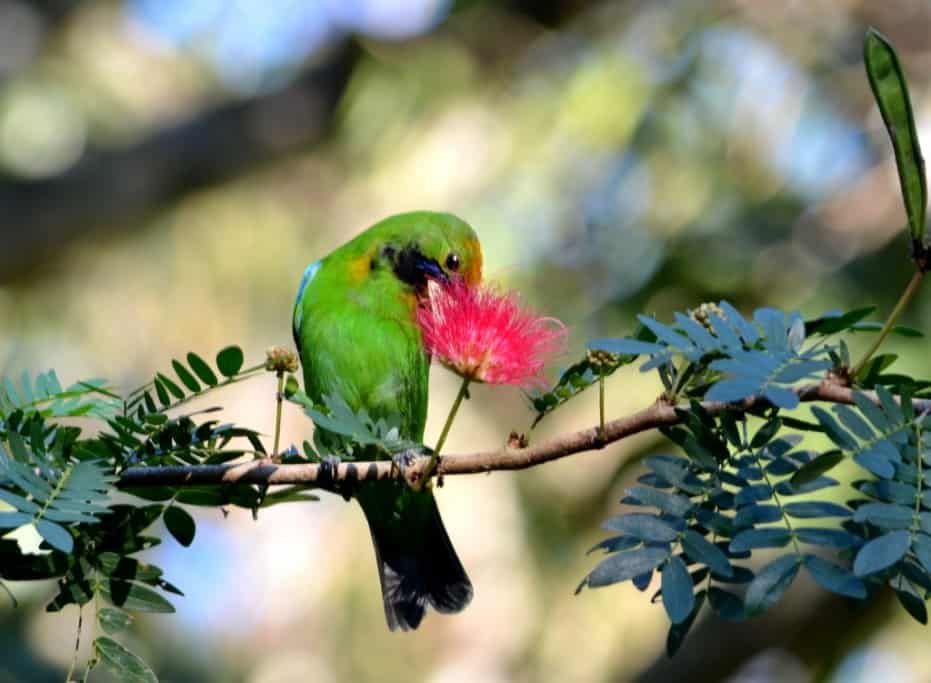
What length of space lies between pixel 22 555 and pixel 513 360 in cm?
92

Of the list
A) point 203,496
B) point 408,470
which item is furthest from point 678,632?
point 203,496

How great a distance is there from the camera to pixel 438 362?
222 cm

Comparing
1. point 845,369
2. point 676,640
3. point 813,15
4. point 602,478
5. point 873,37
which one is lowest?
point 676,640

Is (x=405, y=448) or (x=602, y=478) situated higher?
(x=602, y=478)

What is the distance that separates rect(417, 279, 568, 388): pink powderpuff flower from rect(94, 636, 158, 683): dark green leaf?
749mm

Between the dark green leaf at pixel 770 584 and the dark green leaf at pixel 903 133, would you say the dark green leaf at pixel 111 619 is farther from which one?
the dark green leaf at pixel 903 133

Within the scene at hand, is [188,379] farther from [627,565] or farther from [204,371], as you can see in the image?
[627,565]

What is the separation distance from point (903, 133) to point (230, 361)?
1266mm

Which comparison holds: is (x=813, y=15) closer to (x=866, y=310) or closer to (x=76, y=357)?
(x=76, y=357)

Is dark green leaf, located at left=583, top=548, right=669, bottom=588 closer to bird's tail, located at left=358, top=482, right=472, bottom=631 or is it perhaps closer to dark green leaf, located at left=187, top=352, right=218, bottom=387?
dark green leaf, located at left=187, top=352, right=218, bottom=387

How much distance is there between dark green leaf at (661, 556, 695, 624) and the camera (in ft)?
6.09

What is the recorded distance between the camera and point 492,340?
2143mm

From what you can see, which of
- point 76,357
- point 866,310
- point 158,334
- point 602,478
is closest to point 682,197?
point 602,478

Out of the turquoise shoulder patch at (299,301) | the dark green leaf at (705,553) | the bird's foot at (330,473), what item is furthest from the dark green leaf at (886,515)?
the turquoise shoulder patch at (299,301)
